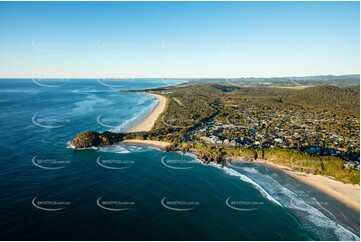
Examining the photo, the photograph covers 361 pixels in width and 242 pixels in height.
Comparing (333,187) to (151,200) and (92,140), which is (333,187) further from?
(92,140)

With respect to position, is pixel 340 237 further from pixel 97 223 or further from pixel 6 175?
pixel 6 175

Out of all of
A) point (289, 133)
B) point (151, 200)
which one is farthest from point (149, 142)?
point (289, 133)

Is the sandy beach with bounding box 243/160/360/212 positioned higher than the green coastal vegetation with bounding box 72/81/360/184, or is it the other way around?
the green coastal vegetation with bounding box 72/81/360/184

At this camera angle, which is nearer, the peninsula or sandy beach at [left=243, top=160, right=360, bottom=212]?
sandy beach at [left=243, top=160, right=360, bottom=212]

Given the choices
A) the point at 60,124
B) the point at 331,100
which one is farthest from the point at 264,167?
the point at 331,100

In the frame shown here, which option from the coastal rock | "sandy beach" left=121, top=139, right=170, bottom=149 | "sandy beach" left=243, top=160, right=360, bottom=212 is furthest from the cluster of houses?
the coastal rock

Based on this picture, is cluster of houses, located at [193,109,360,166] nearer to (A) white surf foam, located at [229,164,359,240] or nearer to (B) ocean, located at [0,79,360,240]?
(B) ocean, located at [0,79,360,240]

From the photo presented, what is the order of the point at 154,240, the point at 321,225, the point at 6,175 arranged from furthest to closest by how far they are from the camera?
the point at 6,175 < the point at 321,225 < the point at 154,240

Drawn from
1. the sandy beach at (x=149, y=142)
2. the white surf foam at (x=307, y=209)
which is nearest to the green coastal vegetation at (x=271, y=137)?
the sandy beach at (x=149, y=142)

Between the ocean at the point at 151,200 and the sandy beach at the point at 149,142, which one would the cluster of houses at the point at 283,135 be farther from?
the ocean at the point at 151,200
